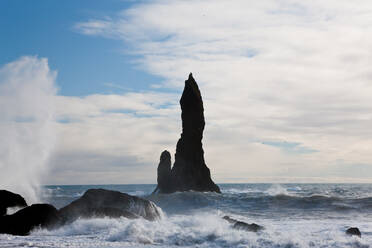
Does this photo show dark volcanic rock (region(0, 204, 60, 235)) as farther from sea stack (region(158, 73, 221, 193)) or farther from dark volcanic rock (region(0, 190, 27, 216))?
sea stack (region(158, 73, 221, 193))

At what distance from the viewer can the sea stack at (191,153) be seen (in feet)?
225

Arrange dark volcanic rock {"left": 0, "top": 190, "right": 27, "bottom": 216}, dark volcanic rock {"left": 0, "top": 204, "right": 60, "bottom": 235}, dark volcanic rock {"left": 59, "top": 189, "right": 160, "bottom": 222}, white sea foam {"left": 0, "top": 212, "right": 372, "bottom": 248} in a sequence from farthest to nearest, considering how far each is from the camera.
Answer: dark volcanic rock {"left": 0, "top": 190, "right": 27, "bottom": 216} < dark volcanic rock {"left": 59, "top": 189, "right": 160, "bottom": 222} < dark volcanic rock {"left": 0, "top": 204, "right": 60, "bottom": 235} < white sea foam {"left": 0, "top": 212, "right": 372, "bottom": 248}

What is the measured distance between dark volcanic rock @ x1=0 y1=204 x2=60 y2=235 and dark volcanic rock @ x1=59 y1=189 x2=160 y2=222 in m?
1.33

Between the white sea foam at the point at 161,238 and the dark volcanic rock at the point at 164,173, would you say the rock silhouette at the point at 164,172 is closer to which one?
the dark volcanic rock at the point at 164,173

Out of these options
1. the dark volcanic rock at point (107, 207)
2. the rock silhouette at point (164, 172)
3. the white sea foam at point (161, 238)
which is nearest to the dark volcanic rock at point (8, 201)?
the dark volcanic rock at point (107, 207)

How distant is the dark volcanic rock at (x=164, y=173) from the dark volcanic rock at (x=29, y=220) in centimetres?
5339

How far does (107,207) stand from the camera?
18.7 meters

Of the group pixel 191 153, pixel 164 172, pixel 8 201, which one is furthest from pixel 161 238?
pixel 164 172

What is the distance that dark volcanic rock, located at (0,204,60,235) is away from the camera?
1502 centimetres

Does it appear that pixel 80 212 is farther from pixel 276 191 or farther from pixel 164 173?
pixel 276 191

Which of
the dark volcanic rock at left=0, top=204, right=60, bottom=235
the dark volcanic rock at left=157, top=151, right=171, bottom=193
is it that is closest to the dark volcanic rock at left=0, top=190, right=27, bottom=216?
the dark volcanic rock at left=0, top=204, right=60, bottom=235

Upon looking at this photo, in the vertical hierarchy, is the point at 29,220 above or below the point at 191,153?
below

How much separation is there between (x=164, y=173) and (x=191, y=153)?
5.67 meters

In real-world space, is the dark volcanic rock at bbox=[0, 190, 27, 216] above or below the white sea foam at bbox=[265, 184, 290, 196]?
above
